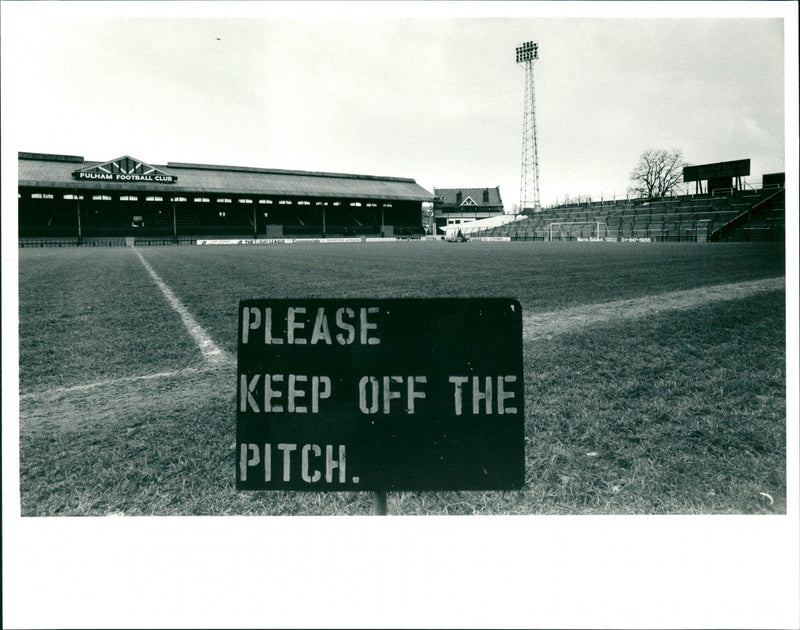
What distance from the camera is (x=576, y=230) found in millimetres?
51656

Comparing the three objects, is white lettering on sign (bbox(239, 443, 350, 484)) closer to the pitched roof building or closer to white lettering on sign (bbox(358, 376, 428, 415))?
white lettering on sign (bbox(358, 376, 428, 415))

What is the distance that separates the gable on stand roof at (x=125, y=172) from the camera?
43.5m

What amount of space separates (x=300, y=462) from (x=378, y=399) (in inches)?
13.4

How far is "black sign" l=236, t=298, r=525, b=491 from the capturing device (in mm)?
1984

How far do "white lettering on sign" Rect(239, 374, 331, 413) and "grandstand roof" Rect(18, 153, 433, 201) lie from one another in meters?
44.9

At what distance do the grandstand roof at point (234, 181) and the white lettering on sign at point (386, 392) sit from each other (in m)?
45.1

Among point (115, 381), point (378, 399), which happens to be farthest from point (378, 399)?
point (115, 381)

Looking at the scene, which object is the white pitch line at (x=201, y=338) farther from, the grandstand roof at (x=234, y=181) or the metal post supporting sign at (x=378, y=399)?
the grandstand roof at (x=234, y=181)

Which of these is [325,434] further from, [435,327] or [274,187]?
[274,187]

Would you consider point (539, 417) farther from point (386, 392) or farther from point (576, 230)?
point (576, 230)

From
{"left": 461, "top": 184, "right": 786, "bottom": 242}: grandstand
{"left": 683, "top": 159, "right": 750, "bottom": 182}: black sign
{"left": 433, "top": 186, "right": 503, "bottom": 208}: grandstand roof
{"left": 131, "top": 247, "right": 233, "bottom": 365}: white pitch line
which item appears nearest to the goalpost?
{"left": 461, "top": 184, "right": 786, "bottom": 242}: grandstand

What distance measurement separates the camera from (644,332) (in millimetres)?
6227

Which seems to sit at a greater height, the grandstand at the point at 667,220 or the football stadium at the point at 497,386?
the grandstand at the point at 667,220

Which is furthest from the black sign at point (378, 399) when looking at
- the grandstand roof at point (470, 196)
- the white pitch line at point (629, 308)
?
the grandstand roof at point (470, 196)
